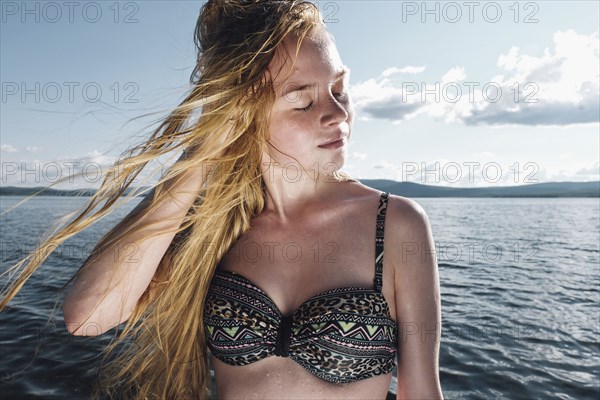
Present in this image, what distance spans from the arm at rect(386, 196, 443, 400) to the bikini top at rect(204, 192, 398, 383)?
0.09 metres

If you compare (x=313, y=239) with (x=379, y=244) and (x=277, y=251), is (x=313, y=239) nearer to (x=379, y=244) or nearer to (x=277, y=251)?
(x=277, y=251)

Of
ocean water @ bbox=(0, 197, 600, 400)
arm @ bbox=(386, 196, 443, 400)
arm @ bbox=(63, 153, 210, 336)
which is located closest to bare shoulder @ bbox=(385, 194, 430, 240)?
arm @ bbox=(386, 196, 443, 400)

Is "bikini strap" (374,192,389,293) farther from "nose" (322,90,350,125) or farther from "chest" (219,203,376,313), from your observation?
"nose" (322,90,350,125)

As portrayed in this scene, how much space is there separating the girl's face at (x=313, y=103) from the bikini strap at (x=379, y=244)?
313 millimetres

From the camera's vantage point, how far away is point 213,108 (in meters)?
2.18

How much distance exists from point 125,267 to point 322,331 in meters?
1.02

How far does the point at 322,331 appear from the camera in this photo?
6.81 ft

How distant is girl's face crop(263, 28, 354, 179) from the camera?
2133 mm

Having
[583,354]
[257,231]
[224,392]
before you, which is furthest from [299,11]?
[583,354]

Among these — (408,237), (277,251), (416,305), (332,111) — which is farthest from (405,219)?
(277,251)

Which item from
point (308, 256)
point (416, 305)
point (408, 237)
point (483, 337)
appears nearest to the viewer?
point (416, 305)

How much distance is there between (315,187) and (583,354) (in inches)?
300

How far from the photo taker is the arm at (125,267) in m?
2.05

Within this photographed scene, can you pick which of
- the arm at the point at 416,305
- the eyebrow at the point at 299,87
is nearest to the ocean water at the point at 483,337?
the eyebrow at the point at 299,87
